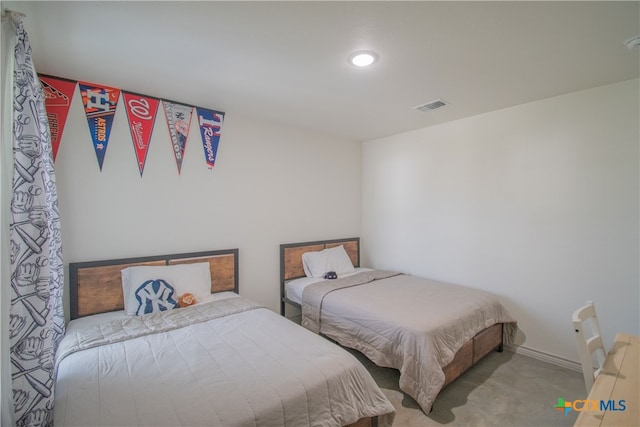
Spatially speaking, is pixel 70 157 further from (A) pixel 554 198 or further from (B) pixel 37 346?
(A) pixel 554 198

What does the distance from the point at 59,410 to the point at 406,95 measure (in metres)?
3.00

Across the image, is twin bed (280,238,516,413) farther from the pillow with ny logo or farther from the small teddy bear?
the pillow with ny logo

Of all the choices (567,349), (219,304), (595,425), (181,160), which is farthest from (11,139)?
(567,349)

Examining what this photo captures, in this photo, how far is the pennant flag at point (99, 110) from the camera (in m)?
2.33

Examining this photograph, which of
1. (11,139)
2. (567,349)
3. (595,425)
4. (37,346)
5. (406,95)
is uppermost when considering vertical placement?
(406,95)

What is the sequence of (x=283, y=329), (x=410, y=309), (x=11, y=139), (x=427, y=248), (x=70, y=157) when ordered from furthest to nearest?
(x=427, y=248) → (x=410, y=309) → (x=70, y=157) → (x=283, y=329) → (x=11, y=139)

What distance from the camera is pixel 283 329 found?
6.61 ft

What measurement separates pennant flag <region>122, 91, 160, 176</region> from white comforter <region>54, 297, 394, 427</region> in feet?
4.73

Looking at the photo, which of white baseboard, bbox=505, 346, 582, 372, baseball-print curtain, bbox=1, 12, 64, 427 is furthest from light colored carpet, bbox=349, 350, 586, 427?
baseball-print curtain, bbox=1, 12, 64, 427

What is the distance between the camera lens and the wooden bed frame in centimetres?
229

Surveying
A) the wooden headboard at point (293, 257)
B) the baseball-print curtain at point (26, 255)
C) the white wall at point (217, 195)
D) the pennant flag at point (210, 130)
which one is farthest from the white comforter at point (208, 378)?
the pennant flag at point (210, 130)

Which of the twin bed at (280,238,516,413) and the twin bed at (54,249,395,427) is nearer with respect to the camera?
the twin bed at (54,249,395,427)

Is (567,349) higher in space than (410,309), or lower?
lower

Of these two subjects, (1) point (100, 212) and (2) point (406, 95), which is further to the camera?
(2) point (406, 95)
